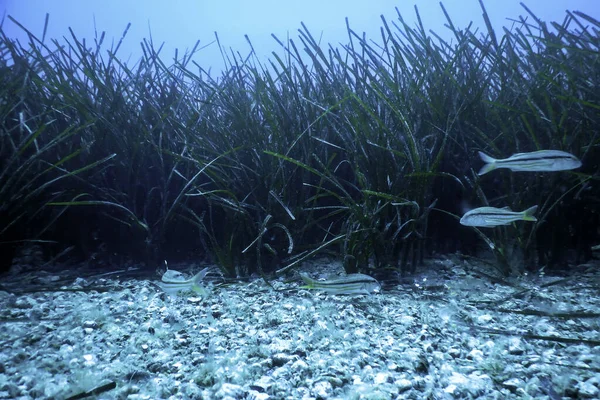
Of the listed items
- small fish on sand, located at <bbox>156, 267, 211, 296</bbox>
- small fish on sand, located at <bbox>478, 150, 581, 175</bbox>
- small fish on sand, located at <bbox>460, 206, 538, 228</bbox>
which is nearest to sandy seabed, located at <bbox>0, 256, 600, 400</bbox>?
small fish on sand, located at <bbox>156, 267, 211, 296</bbox>

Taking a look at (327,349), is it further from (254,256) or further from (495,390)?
(254,256)

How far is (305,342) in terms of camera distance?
1.94 metres

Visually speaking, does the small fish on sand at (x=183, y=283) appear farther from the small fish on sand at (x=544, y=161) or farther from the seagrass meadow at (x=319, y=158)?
the small fish on sand at (x=544, y=161)

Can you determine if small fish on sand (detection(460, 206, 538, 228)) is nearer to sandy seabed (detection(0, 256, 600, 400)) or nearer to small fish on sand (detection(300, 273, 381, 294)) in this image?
sandy seabed (detection(0, 256, 600, 400))

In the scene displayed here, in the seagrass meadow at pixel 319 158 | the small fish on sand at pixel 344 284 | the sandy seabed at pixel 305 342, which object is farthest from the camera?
the seagrass meadow at pixel 319 158

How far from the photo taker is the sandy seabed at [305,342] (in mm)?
1526

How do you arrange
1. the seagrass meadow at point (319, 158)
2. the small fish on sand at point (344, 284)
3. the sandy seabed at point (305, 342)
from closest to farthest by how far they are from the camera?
the sandy seabed at point (305, 342) → the small fish on sand at point (344, 284) → the seagrass meadow at point (319, 158)

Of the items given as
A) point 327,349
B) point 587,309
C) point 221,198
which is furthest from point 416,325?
point 221,198

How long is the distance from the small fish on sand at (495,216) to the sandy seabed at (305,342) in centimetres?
48

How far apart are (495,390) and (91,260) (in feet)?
11.7

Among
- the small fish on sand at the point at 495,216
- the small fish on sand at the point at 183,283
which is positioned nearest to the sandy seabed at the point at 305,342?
the small fish on sand at the point at 183,283

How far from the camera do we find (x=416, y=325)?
2.14 m

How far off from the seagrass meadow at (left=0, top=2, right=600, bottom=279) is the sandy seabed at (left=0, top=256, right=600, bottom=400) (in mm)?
530

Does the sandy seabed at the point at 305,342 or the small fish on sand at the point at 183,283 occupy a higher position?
the small fish on sand at the point at 183,283
